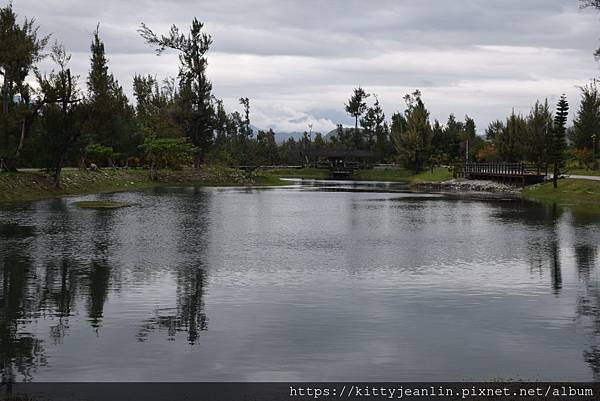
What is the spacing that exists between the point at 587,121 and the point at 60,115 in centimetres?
7817

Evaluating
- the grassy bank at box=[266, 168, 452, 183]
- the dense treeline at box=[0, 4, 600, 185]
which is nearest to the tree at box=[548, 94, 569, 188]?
the dense treeline at box=[0, 4, 600, 185]

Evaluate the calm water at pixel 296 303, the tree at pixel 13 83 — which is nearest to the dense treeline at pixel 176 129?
the tree at pixel 13 83

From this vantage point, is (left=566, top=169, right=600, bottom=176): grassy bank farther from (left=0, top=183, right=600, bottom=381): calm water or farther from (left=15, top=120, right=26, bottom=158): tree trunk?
(left=15, top=120, right=26, bottom=158): tree trunk

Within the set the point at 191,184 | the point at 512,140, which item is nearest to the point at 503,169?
the point at 512,140

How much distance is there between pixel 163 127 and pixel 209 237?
70648 millimetres

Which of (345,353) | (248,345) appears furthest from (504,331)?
(248,345)

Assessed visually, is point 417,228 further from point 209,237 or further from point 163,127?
point 163,127

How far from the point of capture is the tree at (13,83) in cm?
6103

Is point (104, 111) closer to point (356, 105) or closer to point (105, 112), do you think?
point (105, 112)

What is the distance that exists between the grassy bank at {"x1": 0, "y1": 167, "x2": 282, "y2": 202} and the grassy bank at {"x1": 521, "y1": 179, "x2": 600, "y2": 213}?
47.4 m

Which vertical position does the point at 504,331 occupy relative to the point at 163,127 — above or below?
below

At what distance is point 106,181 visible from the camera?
80438 millimetres

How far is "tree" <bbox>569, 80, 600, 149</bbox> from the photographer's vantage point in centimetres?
9931

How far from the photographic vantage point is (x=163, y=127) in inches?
4013
